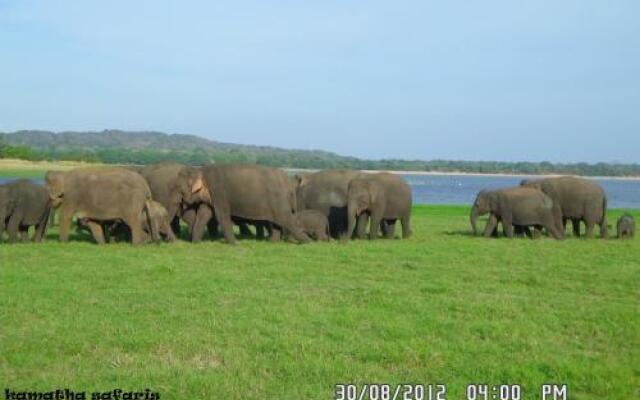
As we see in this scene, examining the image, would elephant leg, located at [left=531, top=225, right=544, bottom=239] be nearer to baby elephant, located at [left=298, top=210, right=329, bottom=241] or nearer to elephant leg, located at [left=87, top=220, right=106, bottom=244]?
baby elephant, located at [left=298, top=210, right=329, bottom=241]

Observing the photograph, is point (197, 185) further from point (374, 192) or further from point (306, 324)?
point (306, 324)

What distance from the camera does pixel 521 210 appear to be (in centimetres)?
2388

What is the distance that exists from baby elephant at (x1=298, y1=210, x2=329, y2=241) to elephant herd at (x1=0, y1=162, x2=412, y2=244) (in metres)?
0.03

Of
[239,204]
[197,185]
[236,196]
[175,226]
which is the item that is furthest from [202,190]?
[175,226]

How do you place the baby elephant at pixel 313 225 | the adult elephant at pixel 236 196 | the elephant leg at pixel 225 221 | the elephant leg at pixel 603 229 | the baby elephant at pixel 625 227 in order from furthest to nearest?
1. the elephant leg at pixel 603 229
2. the baby elephant at pixel 625 227
3. the baby elephant at pixel 313 225
4. the adult elephant at pixel 236 196
5. the elephant leg at pixel 225 221

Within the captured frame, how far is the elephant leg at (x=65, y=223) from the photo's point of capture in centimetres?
1898

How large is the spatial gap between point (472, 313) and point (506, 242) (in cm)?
1189

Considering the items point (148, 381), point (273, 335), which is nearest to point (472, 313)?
point (273, 335)

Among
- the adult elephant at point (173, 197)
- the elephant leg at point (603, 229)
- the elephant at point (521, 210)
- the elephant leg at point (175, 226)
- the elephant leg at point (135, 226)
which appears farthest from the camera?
the elephant leg at point (603, 229)

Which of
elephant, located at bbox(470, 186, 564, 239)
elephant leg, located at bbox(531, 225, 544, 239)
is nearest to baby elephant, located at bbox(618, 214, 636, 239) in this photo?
elephant, located at bbox(470, 186, 564, 239)

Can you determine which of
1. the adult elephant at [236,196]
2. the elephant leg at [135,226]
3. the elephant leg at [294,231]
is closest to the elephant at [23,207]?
the elephant leg at [135,226]

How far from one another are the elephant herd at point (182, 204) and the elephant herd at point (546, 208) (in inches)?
111

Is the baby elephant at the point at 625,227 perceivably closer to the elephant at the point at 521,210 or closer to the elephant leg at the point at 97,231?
the elephant at the point at 521,210

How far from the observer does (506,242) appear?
21.7 meters
